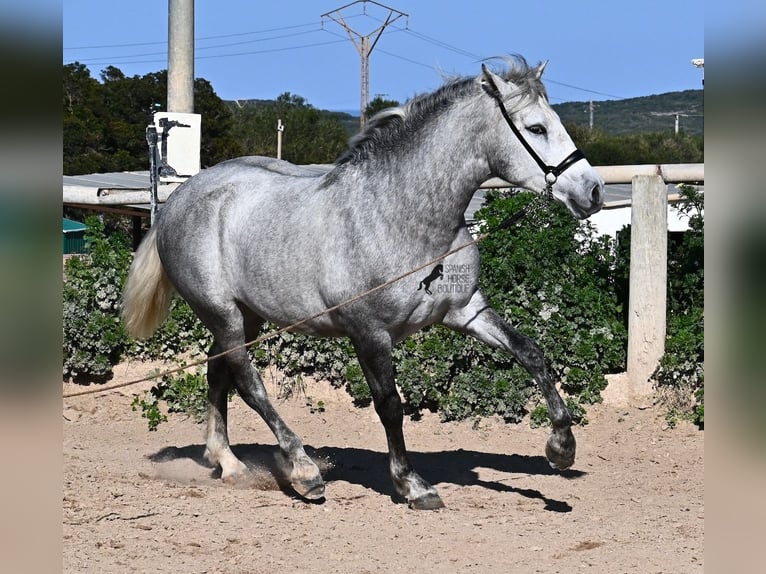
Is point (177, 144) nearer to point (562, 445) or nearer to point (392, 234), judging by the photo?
point (392, 234)

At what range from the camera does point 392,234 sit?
5.18m

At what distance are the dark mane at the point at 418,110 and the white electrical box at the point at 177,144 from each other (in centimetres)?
389

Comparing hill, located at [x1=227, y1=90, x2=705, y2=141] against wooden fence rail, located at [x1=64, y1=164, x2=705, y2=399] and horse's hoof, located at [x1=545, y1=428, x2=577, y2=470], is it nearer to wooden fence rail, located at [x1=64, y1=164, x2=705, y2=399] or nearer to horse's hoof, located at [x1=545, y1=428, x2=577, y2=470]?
wooden fence rail, located at [x1=64, y1=164, x2=705, y2=399]

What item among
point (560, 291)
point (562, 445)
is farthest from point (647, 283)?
point (562, 445)

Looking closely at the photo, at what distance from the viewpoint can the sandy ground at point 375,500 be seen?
4.48 metres

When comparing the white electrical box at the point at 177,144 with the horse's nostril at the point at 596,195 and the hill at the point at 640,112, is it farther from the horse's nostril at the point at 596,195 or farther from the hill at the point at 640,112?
the hill at the point at 640,112

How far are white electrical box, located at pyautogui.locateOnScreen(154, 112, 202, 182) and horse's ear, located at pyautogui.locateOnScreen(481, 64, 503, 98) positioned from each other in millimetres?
4632

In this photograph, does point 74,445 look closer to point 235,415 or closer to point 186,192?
point 235,415

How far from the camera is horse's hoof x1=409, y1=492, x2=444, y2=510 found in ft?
17.5

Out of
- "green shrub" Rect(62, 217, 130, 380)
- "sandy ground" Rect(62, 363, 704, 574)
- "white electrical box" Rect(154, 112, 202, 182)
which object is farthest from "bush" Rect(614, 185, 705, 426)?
"green shrub" Rect(62, 217, 130, 380)

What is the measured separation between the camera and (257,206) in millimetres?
5844

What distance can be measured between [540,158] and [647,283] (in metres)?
3.07

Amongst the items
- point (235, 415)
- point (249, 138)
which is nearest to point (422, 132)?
point (235, 415)

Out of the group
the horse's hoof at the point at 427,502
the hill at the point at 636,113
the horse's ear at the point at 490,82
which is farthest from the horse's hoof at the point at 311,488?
the hill at the point at 636,113
